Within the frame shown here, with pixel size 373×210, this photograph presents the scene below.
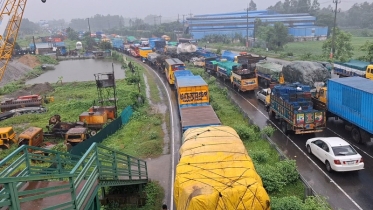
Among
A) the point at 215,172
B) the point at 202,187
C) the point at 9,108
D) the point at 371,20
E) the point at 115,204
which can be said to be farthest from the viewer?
the point at 371,20

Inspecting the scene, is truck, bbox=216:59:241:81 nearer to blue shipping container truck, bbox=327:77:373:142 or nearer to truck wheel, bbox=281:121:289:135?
truck wheel, bbox=281:121:289:135

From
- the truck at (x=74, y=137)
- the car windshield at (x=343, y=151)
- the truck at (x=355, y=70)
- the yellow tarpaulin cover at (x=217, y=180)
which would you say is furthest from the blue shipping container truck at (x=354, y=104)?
the truck at (x=74, y=137)

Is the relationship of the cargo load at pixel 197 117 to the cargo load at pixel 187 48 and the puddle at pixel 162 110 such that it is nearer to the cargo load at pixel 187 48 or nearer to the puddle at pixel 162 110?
the puddle at pixel 162 110

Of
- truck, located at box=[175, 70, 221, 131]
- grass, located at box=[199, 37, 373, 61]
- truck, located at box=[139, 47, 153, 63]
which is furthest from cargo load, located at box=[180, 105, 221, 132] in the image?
truck, located at box=[139, 47, 153, 63]

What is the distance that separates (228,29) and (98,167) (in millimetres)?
112603

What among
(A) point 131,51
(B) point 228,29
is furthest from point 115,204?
(B) point 228,29

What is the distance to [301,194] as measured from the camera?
12711mm

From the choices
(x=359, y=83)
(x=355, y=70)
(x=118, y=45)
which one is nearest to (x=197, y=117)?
(x=359, y=83)

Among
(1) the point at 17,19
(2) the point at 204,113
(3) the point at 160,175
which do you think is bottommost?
(3) the point at 160,175

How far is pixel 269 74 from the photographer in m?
32.7

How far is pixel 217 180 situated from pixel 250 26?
110 m

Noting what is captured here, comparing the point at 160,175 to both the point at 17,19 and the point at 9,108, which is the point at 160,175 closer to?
the point at 9,108

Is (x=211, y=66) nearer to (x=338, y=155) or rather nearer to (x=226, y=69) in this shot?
(x=226, y=69)

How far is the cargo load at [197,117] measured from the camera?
17750mm
